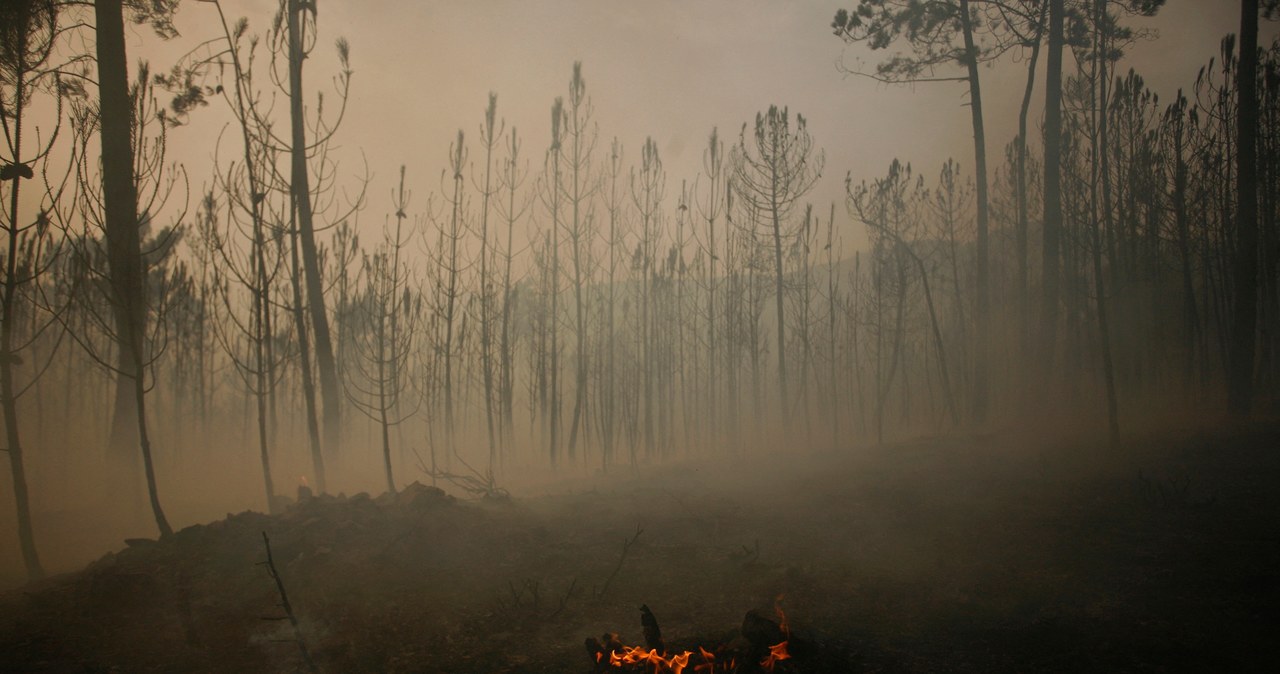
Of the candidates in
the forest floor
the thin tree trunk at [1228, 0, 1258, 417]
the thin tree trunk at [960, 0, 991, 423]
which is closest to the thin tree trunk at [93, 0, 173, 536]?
the forest floor

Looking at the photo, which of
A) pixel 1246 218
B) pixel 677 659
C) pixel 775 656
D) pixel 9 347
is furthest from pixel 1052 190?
pixel 9 347

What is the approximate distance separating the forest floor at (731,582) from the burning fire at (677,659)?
12 cm

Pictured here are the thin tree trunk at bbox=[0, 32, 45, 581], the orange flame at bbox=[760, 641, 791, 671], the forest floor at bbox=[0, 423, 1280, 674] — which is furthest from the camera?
the thin tree trunk at bbox=[0, 32, 45, 581]

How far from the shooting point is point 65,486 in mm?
10977

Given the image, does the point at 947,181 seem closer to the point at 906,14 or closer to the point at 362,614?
the point at 906,14

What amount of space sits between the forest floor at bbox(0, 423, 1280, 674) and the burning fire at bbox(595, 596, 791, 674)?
12 cm

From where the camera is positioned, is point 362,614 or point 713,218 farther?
point 713,218

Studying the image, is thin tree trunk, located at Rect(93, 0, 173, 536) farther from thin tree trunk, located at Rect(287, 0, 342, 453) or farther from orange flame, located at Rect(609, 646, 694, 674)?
orange flame, located at Rect(609, 646, 694, 674)

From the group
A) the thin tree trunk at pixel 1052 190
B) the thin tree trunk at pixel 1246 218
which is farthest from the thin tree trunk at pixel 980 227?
the thin tree trunk at pixel 1246 218

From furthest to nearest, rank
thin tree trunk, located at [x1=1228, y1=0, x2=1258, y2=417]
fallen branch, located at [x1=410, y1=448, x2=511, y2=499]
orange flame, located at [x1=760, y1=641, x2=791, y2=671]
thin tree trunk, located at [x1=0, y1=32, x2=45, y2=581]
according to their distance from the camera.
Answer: thin tree trunk, located at [x1=1228, y1=0, x2=1258, y2=417]
fallen branch, located at [x1=410, y1=448, x2=511, y2=499]
thin tree trunk, located at [x1=0, y1=32, x2=45, y2=581]
orange flame, located at [x1=760, y1=641, x2=791, y2=671]

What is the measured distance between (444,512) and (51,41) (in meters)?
7.24

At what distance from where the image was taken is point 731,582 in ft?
20.5

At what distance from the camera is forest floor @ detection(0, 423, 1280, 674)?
4508mm

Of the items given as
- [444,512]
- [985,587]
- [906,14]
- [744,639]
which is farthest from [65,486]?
[906,14]
